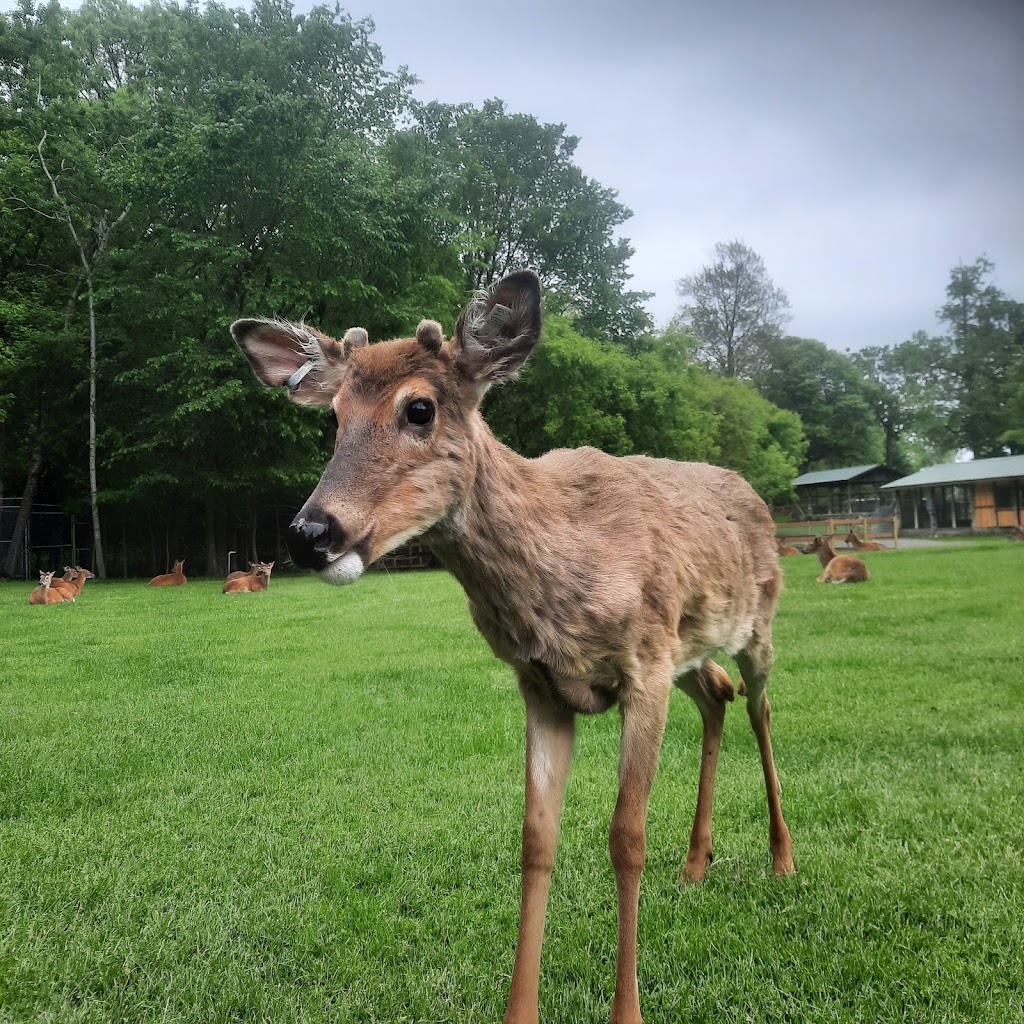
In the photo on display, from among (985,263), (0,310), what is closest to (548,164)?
(0,310)

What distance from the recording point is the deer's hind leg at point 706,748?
2.76 meters

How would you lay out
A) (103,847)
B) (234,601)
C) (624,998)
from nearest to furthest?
1. (624,998)
2. (103,847)
3. (234,601)

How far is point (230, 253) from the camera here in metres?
12.4

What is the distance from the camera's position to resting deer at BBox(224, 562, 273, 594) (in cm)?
1274

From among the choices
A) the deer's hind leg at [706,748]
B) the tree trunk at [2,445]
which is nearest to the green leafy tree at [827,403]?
the tree trunk at [2,445]

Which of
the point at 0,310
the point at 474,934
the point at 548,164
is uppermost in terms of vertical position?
the point at 548,164

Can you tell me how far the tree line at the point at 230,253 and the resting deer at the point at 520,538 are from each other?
6090 mm

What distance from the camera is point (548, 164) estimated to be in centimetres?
1391

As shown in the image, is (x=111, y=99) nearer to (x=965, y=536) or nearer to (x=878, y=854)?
(x=878, y=854)

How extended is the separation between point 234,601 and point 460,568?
1030 centimetres

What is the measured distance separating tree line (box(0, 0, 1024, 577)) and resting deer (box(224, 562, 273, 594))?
127cm

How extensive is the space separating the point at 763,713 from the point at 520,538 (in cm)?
162

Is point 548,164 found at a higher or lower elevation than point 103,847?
higher

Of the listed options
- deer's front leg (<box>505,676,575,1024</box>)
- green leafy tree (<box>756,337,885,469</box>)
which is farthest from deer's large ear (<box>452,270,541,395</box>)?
green leafy tree (<box>756,337,885,469</box>)
